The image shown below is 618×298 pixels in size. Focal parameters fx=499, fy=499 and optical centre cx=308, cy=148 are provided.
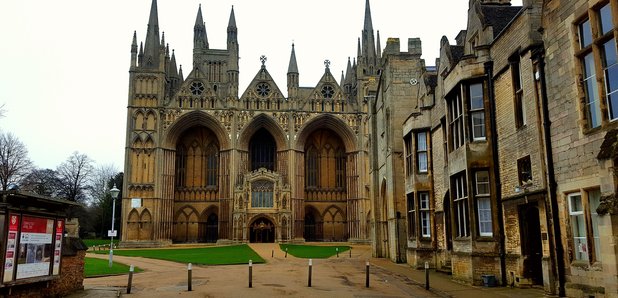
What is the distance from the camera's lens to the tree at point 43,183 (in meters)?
59.5

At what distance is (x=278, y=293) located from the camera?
1454 centimetres

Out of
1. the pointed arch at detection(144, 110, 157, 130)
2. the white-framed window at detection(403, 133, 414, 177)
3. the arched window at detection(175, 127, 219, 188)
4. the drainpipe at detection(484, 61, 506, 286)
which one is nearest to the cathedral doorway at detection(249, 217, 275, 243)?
the arched window at detection(175, 127, 219, 188)

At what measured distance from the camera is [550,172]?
12273 millimetres

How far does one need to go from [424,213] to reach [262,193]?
122 feet

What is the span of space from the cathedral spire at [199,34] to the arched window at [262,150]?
22.6 m

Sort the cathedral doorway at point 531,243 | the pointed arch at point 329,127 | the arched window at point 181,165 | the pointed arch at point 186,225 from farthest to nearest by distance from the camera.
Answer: the arched window at point 181,165
the pointed arch at point 329,127
the pointed arch at point 186,225
the cathedral doorway at point 531,243

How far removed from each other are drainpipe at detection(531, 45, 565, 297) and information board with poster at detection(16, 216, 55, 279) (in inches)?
487

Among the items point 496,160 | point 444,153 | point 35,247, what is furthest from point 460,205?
point 35,247

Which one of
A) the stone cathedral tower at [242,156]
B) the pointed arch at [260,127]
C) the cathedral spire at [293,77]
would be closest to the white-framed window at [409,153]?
the stone cathedral tower at [242,156]

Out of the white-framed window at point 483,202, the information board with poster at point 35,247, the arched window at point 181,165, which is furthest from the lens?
the arched window at point 181,165

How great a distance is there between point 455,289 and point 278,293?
5.33m

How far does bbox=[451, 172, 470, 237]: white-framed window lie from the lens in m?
16.9

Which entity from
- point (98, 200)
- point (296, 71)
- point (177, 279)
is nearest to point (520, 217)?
point (177, 279)

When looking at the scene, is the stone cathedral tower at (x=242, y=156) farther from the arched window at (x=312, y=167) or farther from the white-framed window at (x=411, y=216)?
the white-framed window at (x=411, y=216)
